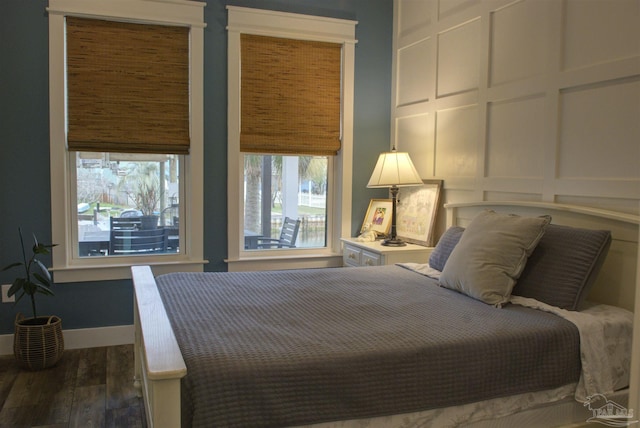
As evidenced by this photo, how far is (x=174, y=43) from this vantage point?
367 centimetres

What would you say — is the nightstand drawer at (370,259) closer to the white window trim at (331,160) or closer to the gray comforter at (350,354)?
the white window trim at (331,160)

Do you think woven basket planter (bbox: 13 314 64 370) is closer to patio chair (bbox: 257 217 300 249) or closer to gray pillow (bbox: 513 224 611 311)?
patio chair (bbox: 257 217 300 249)

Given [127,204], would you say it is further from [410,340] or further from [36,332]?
[410,340]

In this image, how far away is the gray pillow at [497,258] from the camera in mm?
2328

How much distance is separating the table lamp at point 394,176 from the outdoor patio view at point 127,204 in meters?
1.46

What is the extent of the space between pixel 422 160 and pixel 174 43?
192 centimetres

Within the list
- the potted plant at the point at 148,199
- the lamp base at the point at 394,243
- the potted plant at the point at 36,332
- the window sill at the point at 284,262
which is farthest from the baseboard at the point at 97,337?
the lamp base at the point at 394,243

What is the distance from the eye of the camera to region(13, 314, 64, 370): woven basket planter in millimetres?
3158

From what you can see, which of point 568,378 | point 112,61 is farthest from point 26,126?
point 568,378

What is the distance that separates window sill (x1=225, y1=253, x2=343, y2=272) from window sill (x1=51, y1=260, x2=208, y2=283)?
253mm

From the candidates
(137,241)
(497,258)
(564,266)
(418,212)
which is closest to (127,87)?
(137,241)

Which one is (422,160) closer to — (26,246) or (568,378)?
(568,378)

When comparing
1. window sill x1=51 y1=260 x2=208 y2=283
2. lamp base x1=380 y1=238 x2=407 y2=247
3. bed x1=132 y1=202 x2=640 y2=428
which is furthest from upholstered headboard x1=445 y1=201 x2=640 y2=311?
window sill x1=51 y1=260 x2=208 y2=283
